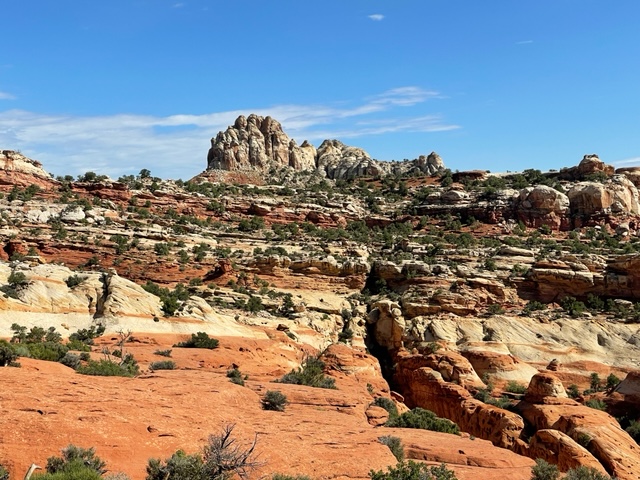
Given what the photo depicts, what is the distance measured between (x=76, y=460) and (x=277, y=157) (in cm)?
9543

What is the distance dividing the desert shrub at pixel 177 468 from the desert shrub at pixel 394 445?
236 inches

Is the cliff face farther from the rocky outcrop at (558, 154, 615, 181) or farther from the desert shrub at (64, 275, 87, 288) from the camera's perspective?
the desert shrub at (64, 275, 87, 288)

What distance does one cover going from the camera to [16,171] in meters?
61.8

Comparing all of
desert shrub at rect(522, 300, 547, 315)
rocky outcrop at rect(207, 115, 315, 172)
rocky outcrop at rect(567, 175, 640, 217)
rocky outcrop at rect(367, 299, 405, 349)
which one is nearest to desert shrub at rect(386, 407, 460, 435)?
rocky outcrop at rect(367, 299, 405, 349)

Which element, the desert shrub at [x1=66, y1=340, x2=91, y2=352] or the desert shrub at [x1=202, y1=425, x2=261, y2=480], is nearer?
the desert shrub at [x1=202, y1=425, x2=261, y2=480]

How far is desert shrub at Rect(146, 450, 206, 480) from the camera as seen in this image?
11.2 metres

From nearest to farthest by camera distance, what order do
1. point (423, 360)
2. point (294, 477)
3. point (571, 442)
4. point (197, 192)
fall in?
1. point (294, 477)
2. point (571, 442)
3. point (423, 360)
4. point (197, 192)

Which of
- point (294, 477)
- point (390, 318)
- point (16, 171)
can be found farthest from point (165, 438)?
point (16, 171)

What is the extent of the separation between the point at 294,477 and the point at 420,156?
334ft

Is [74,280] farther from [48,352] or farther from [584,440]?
[584,440]

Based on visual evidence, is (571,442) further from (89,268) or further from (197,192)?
(197,192)

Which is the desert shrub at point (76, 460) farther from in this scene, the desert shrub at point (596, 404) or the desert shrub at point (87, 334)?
the desert shrub at point (596, 404)

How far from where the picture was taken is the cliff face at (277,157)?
3905 inches

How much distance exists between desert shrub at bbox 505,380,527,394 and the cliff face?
66.3 m
